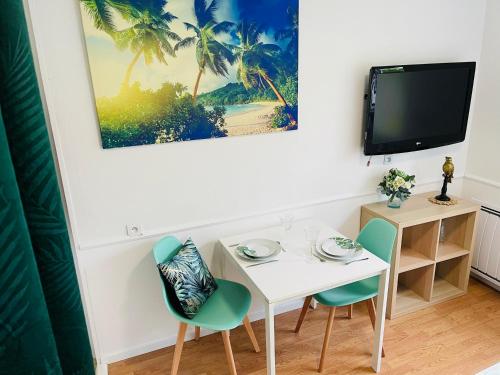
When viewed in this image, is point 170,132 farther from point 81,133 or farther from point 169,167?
point 81,133

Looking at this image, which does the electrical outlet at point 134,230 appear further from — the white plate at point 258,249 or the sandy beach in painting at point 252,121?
the sandy beach in painting at point 252,121

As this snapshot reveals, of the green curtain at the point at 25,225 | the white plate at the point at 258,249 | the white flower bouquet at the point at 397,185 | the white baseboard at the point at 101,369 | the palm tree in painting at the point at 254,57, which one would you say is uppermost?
the palm tree in painting at the point at 254,57

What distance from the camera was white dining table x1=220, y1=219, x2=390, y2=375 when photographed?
5.72 ft

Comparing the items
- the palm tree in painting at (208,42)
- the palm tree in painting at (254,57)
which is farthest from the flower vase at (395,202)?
the palm tree in painting at (208,42)

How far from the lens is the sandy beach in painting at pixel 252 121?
2.18m

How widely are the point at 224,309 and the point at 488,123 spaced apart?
2476 millimetres

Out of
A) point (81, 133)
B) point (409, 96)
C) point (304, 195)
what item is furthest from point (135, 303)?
point (409, 96)

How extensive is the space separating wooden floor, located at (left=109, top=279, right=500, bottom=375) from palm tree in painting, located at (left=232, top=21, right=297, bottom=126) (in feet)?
5.53

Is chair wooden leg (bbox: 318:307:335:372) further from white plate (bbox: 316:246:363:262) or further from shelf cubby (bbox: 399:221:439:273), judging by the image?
shelf cubby (bbox: 399:221:439:273)

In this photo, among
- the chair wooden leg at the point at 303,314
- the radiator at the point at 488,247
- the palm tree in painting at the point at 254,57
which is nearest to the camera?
the palm tree in painting at the point at 254,57

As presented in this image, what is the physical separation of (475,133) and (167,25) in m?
2.55

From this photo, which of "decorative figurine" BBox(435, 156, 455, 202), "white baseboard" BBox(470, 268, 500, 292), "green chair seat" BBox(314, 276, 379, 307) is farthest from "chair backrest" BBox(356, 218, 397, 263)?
"white baseboard" BBox(470, 268, 500, 292)

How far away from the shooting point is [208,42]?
6.55 ft

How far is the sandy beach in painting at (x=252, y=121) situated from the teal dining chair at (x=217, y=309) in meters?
0.78
